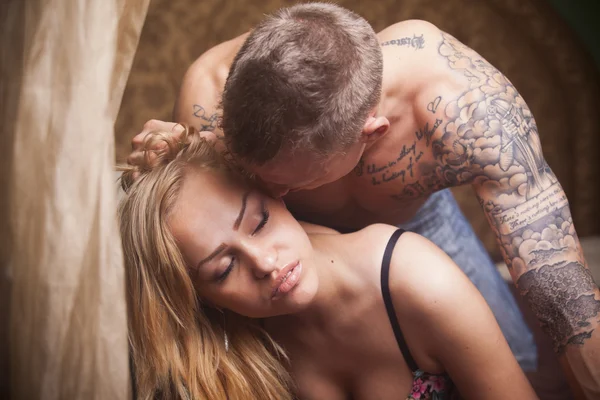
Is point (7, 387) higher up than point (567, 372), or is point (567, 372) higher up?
point (7, 387)

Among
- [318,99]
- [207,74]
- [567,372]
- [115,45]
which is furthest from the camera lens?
[207,74]

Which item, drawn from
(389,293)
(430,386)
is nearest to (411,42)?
(389,293)

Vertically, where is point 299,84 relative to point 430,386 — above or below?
above

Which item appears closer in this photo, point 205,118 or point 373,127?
point 373,127

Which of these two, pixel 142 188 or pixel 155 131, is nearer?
pixel 142 188

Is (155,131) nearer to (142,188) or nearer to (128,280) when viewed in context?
(142,188)

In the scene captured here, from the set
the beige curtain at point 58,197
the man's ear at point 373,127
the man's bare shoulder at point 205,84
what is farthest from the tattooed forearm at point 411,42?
the beige curtain at point 58,197

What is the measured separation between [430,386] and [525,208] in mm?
337

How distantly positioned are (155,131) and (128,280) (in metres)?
0.29

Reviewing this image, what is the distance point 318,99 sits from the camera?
0.91 meters

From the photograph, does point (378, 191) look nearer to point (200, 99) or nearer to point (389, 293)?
point (389, 293)

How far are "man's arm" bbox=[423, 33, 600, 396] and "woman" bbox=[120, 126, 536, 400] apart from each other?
14 centimetres

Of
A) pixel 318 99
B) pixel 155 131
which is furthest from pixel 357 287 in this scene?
pixel 155 131

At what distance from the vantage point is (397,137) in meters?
1.20
